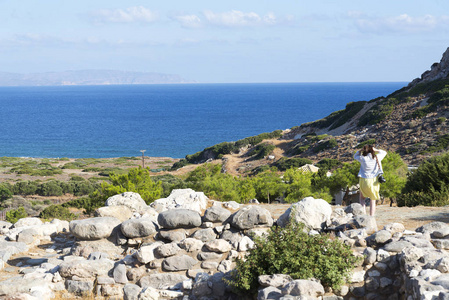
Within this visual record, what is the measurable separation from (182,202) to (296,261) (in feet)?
23.3

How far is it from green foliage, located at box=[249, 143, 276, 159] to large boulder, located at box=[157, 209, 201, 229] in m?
42.6

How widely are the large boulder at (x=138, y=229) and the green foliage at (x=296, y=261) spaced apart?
3.44m

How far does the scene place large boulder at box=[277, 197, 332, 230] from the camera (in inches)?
409

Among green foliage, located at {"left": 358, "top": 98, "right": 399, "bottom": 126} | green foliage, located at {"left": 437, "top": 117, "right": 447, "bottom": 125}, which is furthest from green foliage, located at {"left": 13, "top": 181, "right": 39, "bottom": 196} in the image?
green foliage, located at {"left": 437, "top": 117, "right": 447, "bottom": 125}

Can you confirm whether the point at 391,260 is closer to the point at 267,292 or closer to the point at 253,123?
the point at 267,292

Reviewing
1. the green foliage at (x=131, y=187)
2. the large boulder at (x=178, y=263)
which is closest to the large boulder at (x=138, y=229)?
the large boulder at (x=178, y=263)

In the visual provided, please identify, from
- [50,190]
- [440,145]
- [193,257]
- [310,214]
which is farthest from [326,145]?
[193,257]

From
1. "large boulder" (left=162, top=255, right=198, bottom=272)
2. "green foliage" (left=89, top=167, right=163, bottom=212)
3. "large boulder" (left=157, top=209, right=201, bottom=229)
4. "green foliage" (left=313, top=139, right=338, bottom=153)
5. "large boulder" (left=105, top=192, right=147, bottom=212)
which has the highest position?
"large boulder" (left=157, top=209, right=201, bottom=229)

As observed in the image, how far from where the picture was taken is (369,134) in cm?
4866

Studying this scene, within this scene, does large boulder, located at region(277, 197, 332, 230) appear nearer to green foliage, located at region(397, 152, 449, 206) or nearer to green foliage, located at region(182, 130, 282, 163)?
green foliage, located at region(397, 152, 449, 206)

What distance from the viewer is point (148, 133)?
A: 10756 centimetres

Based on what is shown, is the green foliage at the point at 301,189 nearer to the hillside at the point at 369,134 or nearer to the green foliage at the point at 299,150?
the hillside at the point at 369,134

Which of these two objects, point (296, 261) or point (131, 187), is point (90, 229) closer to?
point (296, 261)

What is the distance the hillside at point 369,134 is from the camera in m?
43.7
